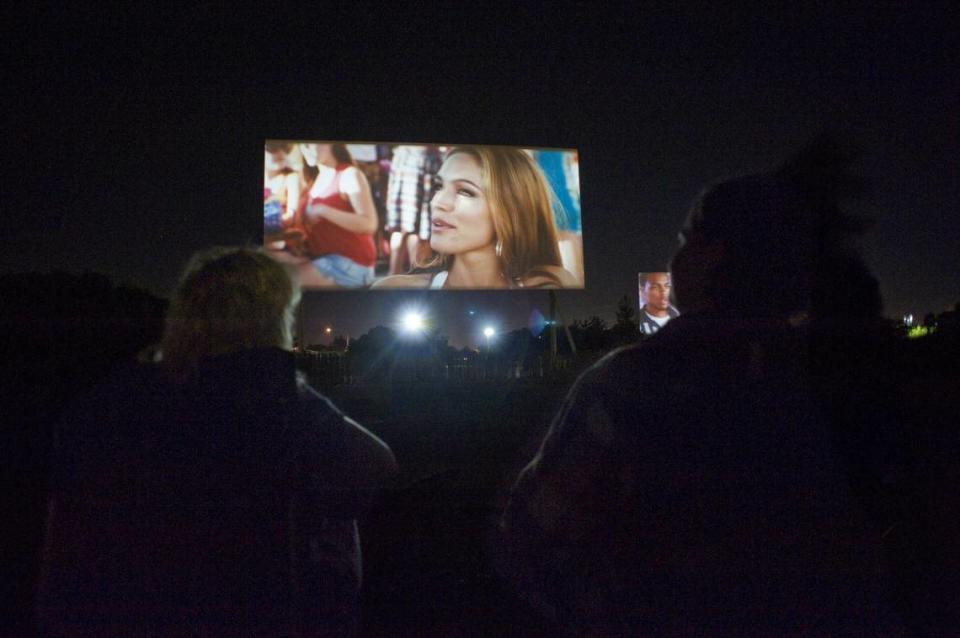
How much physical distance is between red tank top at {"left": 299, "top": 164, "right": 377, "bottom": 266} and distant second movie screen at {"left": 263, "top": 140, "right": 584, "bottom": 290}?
17 millimetres

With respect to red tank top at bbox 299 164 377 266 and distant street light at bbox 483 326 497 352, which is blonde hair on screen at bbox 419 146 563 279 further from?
distant street light at bbox 483 326 497 352

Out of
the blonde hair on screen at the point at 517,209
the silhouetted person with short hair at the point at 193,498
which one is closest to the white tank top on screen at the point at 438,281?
the blonde hair on screen at the point at 517,209

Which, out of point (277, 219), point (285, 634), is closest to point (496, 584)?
point (285, 634)

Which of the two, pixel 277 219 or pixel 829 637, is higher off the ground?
pixel 277 219

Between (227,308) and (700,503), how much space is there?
3.35 feet

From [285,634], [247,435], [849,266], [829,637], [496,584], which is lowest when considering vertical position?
[496,584]

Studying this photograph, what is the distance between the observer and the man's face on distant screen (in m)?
13.5

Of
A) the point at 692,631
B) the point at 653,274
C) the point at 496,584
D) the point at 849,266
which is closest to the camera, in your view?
the point at 692,631

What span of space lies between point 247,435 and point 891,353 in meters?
1.29

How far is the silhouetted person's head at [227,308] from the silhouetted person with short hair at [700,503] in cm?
69

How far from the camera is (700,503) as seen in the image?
922 millimetres

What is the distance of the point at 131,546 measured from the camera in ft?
3.85

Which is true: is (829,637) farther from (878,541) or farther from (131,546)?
(131,546)

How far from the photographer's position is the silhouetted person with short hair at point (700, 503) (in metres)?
0.92
